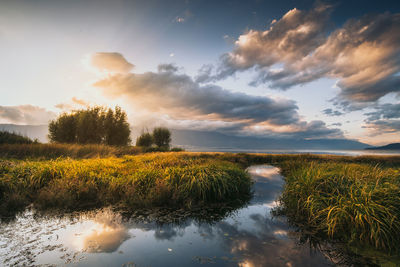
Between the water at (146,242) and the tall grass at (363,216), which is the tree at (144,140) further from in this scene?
the tall grass at (363,216)

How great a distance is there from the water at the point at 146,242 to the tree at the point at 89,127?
81.8ft

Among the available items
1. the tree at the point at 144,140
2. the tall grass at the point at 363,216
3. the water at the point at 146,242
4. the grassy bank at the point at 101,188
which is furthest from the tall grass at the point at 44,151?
the tree at the point at 144,140

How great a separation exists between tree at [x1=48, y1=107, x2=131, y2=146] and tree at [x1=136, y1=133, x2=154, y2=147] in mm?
4762

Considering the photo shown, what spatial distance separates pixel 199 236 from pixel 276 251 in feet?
5.71

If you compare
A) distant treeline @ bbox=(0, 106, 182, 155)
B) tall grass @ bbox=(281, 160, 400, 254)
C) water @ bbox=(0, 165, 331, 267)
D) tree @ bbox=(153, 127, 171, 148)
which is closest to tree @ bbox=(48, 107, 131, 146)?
distant treeline @ bbox=(0, 106, 182, 155)

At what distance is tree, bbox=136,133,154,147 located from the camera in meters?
36.1

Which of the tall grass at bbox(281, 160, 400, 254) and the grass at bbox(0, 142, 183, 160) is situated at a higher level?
the grass at bbox(0, 142, 183, 160)

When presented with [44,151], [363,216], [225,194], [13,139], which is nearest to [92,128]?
[13,139]

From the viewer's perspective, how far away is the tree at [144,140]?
36.1m

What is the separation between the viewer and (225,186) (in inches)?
309

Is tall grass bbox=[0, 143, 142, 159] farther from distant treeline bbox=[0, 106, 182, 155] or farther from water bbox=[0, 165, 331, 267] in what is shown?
water bbox=[0, 165, 331, 267]

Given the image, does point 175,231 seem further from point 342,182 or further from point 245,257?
point 342,182

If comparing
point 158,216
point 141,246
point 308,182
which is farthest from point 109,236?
point 308,182

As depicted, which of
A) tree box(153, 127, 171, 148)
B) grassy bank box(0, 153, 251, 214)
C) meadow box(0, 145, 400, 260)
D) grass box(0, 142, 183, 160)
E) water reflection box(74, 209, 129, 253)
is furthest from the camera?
tree box(153, 127, 171, 148)
